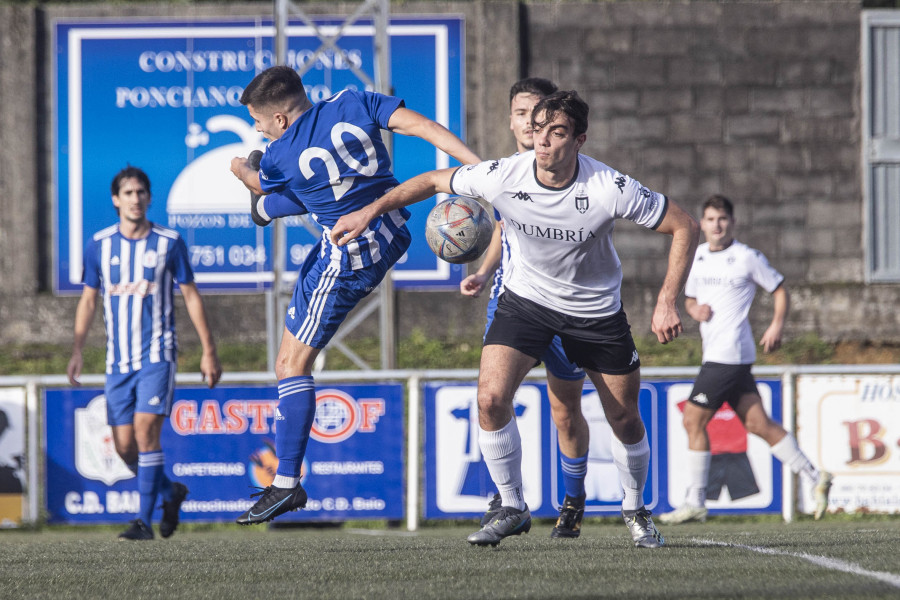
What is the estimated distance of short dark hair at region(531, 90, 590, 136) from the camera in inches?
184

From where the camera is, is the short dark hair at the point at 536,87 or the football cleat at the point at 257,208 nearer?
the football cleat at the point at 257,208

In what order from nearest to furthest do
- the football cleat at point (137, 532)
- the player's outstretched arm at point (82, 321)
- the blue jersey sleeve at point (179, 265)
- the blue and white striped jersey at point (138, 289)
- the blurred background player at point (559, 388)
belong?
the blurred background player at point (559, 388) → the football cleat at point (137, 532) → the blue and white striped jersey at point (138, 289) → the blue jersey sleeve at point (179, 265) → the player's outstretched arm at point (82, 321)

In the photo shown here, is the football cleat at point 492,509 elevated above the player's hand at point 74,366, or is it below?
below

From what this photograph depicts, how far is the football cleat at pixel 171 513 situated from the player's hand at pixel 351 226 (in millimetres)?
3224

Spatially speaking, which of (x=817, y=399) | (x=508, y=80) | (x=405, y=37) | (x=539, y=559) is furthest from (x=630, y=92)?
(x=539, y=559)

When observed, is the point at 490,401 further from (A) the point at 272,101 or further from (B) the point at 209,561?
(A) the point at 272,101

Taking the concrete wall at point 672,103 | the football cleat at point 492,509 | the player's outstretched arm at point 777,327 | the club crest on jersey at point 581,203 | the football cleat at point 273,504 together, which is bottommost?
the football cleat at point 492,509

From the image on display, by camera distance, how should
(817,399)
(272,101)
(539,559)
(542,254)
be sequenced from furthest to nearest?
(817,399) < (272,101) < (542,254) < (539,559)

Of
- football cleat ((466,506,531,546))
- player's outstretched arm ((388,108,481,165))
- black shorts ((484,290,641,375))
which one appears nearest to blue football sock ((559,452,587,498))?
football cleat ((466,506,531,546))

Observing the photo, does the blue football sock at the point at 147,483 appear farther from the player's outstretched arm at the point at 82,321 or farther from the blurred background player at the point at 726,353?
the blurred background player at the point at 726,353

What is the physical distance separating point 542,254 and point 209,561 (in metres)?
2.03

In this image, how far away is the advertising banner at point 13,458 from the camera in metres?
8.62

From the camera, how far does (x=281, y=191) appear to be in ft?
17.9

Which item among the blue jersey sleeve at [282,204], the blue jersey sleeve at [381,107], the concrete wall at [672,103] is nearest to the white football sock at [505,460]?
the blue jersey sleeve at [282,204]
